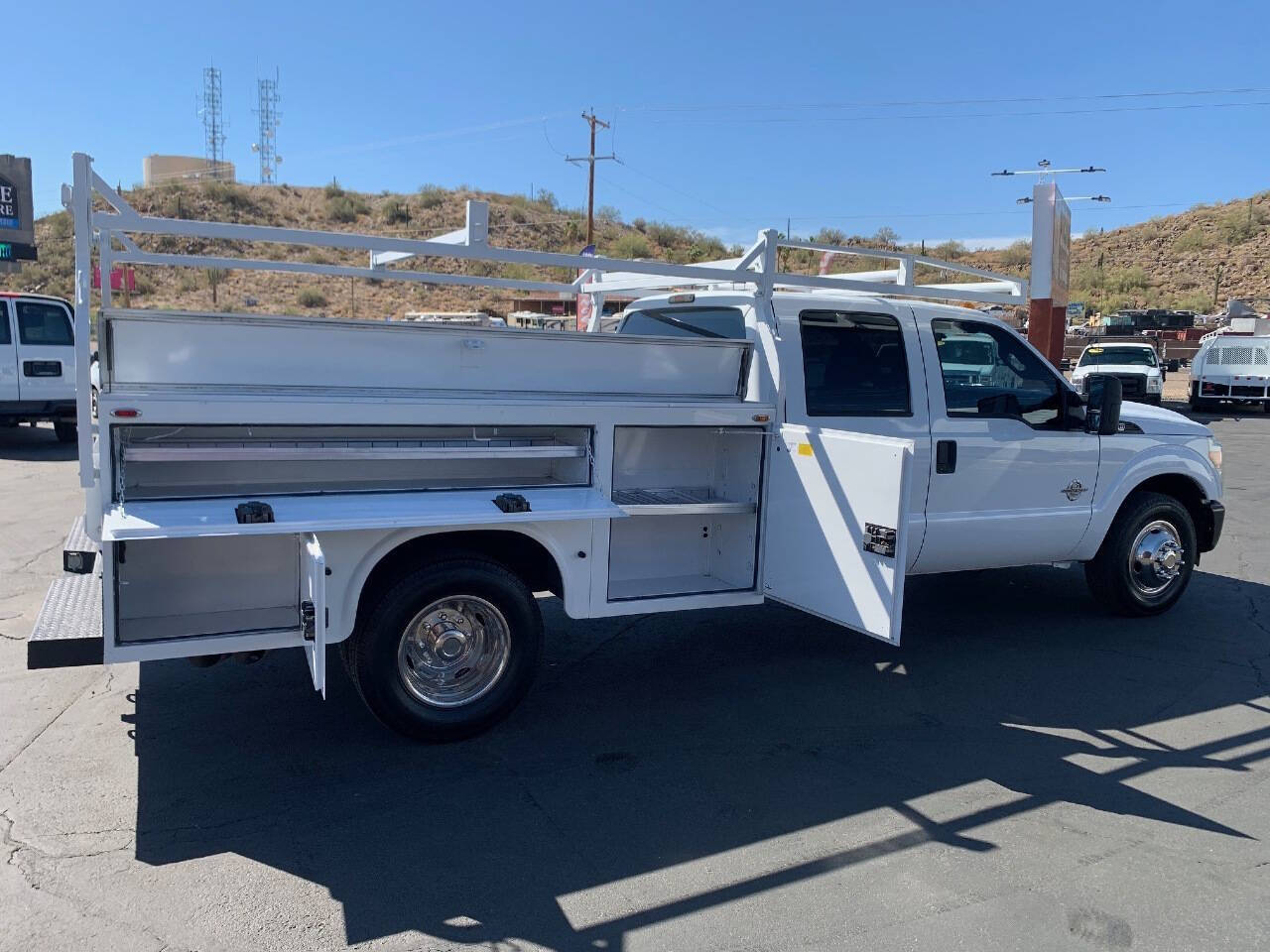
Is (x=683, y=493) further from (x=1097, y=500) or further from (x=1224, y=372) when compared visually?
(x=1224, y=372)

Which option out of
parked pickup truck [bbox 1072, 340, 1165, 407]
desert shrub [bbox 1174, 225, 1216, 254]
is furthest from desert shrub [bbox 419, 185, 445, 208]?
desert shrub [bbox 1174, 225, 1216, 254]

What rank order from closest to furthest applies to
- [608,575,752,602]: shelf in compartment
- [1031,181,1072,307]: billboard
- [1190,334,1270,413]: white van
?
[608,575,752,602]: shelf in compartment → [1031,181,1072,307]: billboard → [1190,334,1270,413]: white van

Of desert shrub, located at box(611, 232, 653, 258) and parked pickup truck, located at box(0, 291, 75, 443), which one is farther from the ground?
A: desert shrub, located at box(611, 232, 653, 258)

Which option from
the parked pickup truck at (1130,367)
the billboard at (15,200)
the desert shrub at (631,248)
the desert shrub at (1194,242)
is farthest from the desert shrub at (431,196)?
the desert shrub at (1194,242)

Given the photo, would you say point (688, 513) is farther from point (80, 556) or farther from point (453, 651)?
point (80, 556)

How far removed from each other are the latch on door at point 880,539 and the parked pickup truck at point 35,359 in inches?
544

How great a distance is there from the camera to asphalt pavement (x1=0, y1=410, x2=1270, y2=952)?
3.38 metres

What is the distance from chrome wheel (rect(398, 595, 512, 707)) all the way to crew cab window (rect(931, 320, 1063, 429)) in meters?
3.06

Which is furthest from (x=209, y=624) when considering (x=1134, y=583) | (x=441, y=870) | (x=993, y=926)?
(x=1134, y=583)

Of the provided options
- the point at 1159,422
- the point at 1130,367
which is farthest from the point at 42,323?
the point at 1130,367

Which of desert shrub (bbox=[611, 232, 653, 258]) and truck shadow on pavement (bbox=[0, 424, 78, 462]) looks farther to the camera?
desert shrub (bbox=[611, 232, 653, 258])

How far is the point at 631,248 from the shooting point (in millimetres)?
49438

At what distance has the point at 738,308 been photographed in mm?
5789

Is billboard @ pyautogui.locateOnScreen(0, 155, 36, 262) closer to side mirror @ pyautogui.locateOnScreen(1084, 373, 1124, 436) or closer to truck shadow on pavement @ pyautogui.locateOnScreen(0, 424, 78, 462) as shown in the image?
truck shadow on pavement @ pyautogui.locateOnScreen(0, 424, 78, 462)
